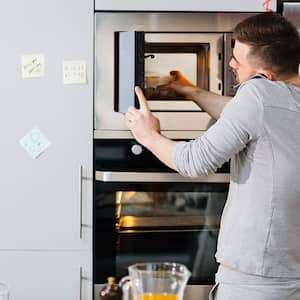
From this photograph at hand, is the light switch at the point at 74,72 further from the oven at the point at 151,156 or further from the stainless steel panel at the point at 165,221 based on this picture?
the stainless steel panel at the point at 165,221

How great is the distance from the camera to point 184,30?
2.26 metres

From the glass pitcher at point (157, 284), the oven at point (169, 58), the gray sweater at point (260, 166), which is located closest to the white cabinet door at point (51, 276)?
the oven at point (169, 58)

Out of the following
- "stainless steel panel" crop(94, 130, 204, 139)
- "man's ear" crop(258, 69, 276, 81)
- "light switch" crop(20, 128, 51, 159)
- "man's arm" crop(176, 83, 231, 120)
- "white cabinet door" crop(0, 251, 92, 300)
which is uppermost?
"man's ear" crop(258, 69, 276, 81)

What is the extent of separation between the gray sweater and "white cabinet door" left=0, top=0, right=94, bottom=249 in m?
0.63

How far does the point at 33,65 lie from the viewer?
7.33 ft

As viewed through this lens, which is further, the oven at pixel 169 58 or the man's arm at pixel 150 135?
the oven at pixel 169 58

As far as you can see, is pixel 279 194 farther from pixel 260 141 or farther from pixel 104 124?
pixel 104 124

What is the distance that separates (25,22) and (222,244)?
1.00m

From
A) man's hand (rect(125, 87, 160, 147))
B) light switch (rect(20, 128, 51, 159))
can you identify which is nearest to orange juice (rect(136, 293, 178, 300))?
man's hand (rect(125, 87, 160, 147))

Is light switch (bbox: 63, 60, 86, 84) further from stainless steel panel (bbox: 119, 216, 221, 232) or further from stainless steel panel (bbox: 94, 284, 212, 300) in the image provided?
stainless steel panel (bbox: 94, 284, 212, 300)

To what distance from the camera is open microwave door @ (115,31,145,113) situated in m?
2.15

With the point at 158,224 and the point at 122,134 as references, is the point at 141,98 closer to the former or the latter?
the point at 122,134

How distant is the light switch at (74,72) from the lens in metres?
2.24

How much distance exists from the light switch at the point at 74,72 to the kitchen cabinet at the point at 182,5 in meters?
0.19
